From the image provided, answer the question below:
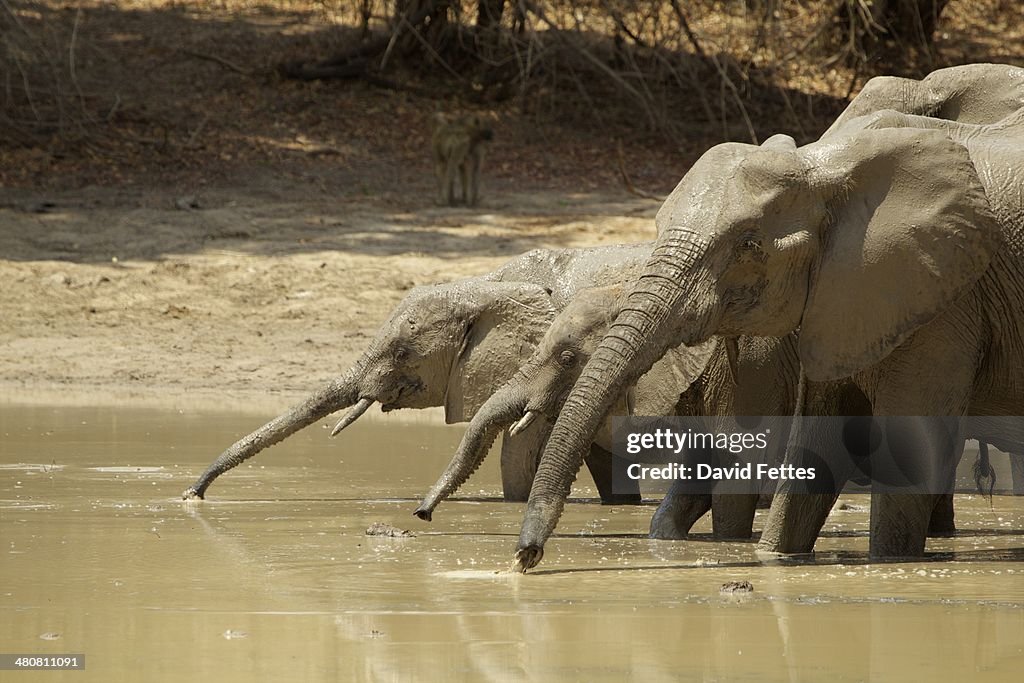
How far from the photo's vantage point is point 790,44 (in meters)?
23.5

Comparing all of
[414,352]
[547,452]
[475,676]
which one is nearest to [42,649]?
[475,676]

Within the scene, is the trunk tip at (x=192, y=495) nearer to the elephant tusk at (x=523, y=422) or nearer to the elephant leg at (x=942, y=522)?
the elephant tusk at (x=523, y=422)

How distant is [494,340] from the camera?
9969mm

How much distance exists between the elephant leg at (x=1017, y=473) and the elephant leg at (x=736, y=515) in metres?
1.91

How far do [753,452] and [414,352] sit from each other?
2211 mm

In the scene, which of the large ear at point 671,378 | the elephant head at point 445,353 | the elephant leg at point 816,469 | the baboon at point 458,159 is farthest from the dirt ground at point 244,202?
the elephant leg at point 816,469

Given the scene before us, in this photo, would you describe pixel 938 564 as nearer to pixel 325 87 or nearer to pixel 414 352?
pixel 414 352

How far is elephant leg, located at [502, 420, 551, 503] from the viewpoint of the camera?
9.71 metres

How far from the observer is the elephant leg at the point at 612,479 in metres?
10.1

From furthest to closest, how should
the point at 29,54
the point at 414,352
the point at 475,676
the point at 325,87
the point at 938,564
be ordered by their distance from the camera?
1. the point at 325,87
2. the point at 29,54
3. the point at 414,352
4. the point at 938,564
5. the point at 475,676

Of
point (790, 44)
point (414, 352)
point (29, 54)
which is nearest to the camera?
point (414, 352)

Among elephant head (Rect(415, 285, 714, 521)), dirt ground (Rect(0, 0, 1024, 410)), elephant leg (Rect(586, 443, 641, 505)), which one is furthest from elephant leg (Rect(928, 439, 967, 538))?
dirt ground (Rect(0, 0, 1024, 410))

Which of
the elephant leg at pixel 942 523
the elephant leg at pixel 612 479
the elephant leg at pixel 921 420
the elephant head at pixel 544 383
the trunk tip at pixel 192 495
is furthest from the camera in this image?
the elephant leg at pixel 612 479

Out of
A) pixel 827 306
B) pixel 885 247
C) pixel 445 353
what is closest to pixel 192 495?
pixel 445 353
